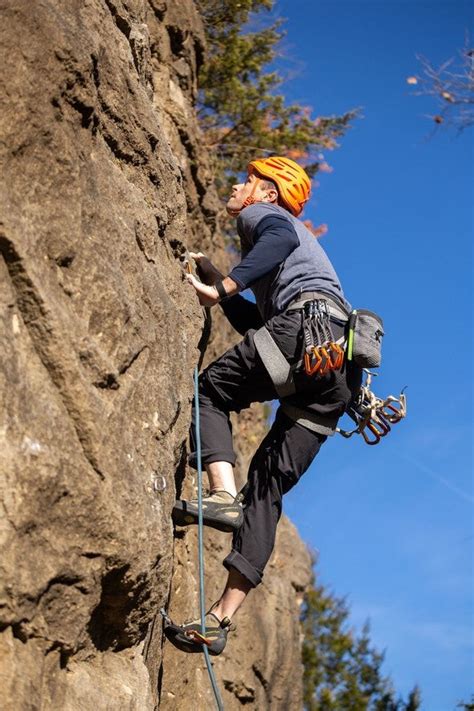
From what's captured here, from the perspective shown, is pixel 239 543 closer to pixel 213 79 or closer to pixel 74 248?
pixel 74 248

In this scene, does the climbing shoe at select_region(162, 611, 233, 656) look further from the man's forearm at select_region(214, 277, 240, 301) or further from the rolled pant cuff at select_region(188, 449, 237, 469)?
the man's forearm at select_region(214, 277, 240, 301)

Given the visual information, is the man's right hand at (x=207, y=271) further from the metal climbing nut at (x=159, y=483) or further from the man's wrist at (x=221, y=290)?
the metal climbing nut at (x=159, y=483)

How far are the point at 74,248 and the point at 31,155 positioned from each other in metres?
0.45

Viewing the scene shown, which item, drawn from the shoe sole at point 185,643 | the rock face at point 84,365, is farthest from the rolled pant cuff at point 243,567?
the rock face at point 84,365

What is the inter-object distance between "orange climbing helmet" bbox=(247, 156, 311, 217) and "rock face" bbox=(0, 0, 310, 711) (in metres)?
0.72

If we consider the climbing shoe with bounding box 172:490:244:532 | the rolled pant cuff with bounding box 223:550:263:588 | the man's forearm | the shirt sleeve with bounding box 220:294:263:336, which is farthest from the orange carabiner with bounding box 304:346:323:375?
the shirt sleeve with bounding box 220:294:263:336

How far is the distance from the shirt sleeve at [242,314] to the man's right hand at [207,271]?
0.18 meters

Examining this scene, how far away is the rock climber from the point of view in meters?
5.79

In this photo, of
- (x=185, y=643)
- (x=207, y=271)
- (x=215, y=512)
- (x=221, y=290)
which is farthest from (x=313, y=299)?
(x=185, y=643)

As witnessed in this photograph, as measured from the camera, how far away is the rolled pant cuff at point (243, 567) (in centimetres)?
573

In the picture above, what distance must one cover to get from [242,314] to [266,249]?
1004 millimetres

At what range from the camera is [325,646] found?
876 inches

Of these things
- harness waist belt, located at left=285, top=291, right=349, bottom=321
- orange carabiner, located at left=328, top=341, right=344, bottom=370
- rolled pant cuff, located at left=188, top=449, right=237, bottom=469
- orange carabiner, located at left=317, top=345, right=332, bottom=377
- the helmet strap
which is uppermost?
the helmet strap

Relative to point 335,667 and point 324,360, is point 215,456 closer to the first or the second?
point 324,360
